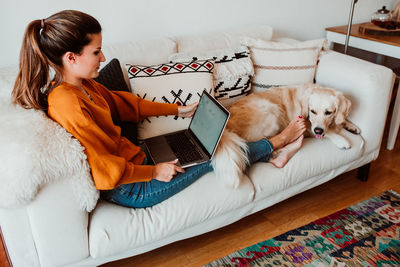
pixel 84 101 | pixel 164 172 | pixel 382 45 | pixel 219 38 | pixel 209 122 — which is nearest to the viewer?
pixel 84 101

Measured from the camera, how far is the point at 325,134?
1.93 metres

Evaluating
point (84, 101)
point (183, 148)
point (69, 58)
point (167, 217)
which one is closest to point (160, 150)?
point (183, 148)

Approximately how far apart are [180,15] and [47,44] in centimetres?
124

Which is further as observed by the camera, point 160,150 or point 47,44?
point 160,150

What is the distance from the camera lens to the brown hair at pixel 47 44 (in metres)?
1.20

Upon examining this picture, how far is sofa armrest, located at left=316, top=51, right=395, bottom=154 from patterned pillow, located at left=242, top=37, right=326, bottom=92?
172 mm

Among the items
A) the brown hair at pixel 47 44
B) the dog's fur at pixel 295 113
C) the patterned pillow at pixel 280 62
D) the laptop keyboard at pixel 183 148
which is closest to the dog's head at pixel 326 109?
the dog's fur at pixel 295 113

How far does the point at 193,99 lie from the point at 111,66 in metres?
0.46

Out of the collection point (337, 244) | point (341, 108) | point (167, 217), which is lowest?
point (337, 244)

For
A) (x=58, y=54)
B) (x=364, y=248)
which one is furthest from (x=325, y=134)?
(x=58, y=54)

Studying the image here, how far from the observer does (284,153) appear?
5.82ft

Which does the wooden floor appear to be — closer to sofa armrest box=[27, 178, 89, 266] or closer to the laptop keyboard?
sofa armrest box=[27, 178, 89, 266]

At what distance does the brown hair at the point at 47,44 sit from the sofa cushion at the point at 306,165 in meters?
0.98

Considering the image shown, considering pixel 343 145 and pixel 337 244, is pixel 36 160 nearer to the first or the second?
pixel 337 244
